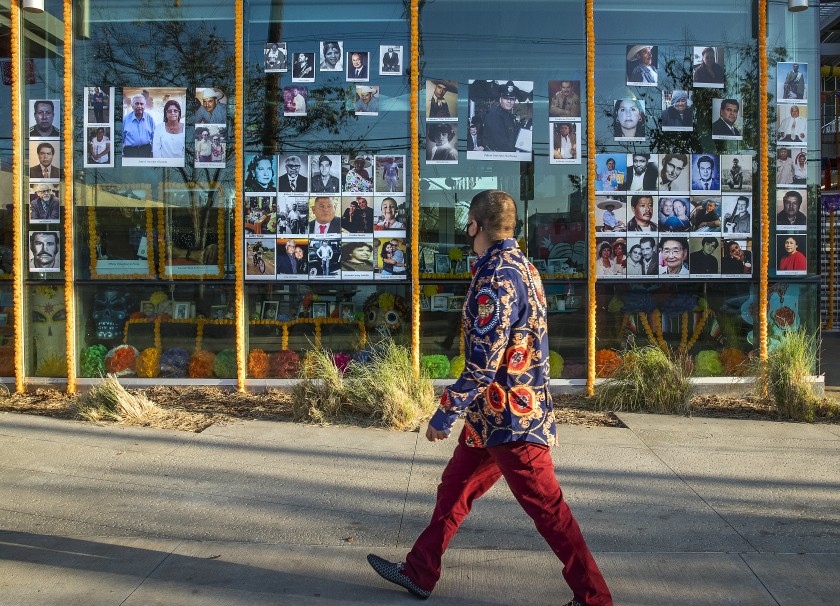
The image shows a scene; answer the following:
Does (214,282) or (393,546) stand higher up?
(214,282)

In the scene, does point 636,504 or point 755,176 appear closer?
point 636,504

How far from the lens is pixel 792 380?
24.5 feet

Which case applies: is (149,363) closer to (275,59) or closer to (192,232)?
Answer: (192,232)

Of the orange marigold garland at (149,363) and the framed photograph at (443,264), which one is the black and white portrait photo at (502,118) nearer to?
the framed photograph at (443,264)

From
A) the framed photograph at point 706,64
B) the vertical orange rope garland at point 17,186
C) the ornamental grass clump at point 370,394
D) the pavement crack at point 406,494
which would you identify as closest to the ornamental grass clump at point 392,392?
the ornamental grass clump at point 370,394

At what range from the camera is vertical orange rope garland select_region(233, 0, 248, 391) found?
8.35 meters

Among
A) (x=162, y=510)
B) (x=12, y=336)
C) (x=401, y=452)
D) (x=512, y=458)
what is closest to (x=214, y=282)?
(x=12, y=336)

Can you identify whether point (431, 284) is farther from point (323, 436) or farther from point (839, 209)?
point (839, 209)

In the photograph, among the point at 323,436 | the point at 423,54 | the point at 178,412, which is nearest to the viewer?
the point at 323,436

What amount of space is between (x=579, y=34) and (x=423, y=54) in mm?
1618

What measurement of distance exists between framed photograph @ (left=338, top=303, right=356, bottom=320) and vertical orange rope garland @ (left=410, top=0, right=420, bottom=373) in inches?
25.1

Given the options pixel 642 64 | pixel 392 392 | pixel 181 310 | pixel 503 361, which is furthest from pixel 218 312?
pixel 503 361

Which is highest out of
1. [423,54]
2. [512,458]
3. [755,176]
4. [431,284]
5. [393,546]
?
[423,54]

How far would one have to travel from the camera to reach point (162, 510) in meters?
5.17
